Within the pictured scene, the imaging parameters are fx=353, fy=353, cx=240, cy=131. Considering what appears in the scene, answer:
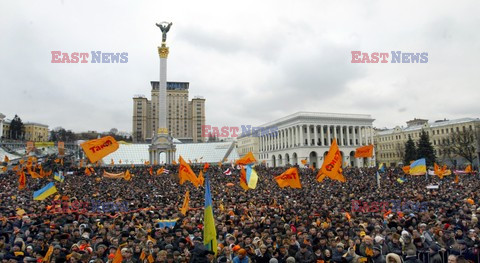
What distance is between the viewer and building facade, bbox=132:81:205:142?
144000 millimetres

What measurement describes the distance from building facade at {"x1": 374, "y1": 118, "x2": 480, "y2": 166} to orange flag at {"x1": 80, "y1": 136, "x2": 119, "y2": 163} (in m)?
66.2

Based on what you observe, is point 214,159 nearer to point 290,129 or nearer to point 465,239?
point 290,129

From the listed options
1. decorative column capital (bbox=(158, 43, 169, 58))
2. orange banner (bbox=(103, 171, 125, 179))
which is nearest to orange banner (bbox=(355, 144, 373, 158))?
orange banner (bbox=(103, 171, 125, 179))

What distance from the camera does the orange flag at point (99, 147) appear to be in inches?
603

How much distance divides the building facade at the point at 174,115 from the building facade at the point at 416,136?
7455 centimetres

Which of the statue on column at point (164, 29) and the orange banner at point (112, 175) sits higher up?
the statue on column at point (164, 29)

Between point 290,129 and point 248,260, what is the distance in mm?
71779

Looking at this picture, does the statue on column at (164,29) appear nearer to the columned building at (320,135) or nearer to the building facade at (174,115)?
the columned building at (320,135)

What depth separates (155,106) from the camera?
147625 millimetres

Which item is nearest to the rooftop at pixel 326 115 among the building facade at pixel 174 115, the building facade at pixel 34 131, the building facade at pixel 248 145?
the building facade at pixel 248 145

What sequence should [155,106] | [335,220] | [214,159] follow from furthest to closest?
[155,106], [214,159], [335,220]

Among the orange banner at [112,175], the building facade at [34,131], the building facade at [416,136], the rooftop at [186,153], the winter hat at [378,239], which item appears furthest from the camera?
the building facade at [34,131]

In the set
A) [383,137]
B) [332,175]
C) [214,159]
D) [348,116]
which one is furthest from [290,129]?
[332,175]

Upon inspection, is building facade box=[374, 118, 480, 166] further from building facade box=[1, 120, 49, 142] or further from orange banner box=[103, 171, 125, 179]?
building facade box=[1, 120, 49, 142]
